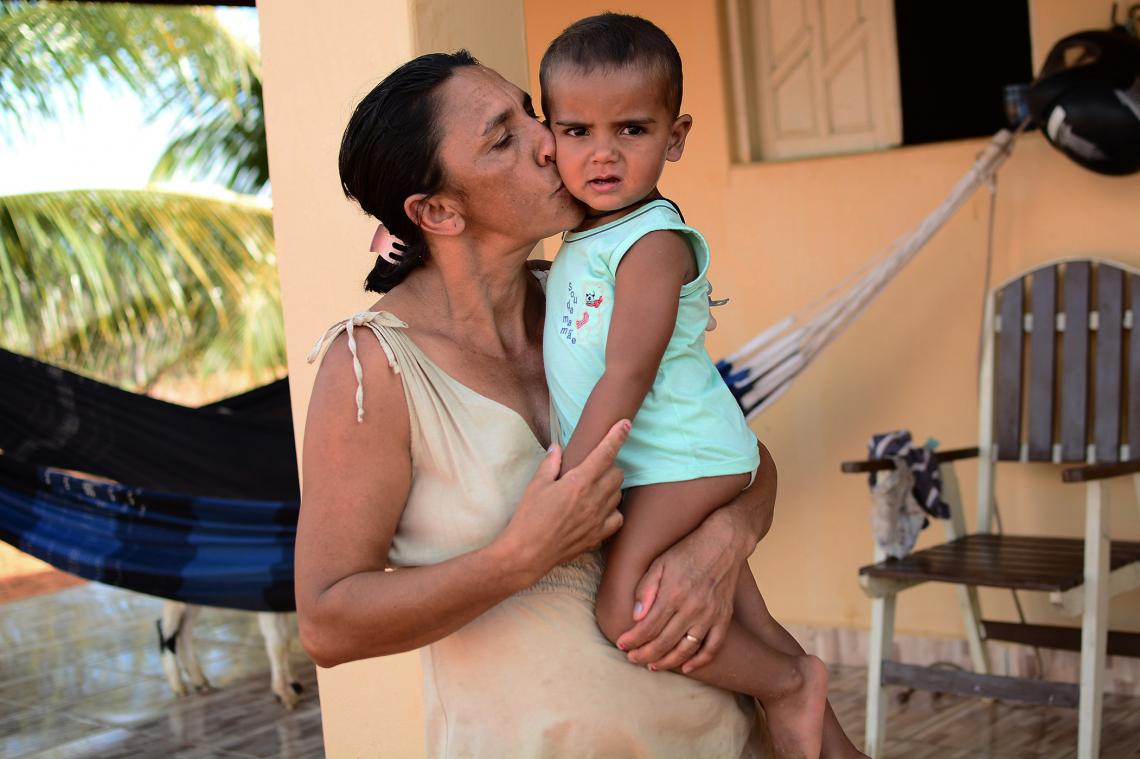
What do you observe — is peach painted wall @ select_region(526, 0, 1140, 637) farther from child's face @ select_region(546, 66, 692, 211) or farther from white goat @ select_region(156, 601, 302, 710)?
child's face @ select_region(546, 66, 692, 211)

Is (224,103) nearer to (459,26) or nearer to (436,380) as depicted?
(459,26)

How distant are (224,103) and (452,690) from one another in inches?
370

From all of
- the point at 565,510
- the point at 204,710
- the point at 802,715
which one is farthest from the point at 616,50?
the point at 204,710

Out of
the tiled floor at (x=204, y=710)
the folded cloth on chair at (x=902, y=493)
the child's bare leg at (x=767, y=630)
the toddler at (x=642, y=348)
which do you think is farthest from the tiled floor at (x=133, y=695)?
the toddler at (x=642, y=348)

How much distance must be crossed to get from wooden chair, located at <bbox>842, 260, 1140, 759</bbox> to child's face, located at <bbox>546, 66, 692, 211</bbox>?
186 centimetres

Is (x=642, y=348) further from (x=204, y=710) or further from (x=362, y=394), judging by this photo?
(x=204, y=710)

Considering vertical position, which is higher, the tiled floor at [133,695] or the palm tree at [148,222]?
the palm tree at [148,222]

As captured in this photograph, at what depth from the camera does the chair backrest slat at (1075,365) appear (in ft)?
12.0

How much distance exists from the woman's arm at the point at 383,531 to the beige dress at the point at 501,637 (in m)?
0.04

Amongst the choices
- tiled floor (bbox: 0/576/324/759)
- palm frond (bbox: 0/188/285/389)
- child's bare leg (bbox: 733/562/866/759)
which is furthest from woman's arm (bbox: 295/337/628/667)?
palm frond (bbox: 0/188/285/389)

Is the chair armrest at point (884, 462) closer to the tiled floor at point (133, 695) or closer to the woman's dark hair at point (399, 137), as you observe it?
the tiled floor at point (133, 695)

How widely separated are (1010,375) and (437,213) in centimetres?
271

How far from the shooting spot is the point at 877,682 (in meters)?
3.50

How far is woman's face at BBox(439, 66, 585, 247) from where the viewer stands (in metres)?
1.46
